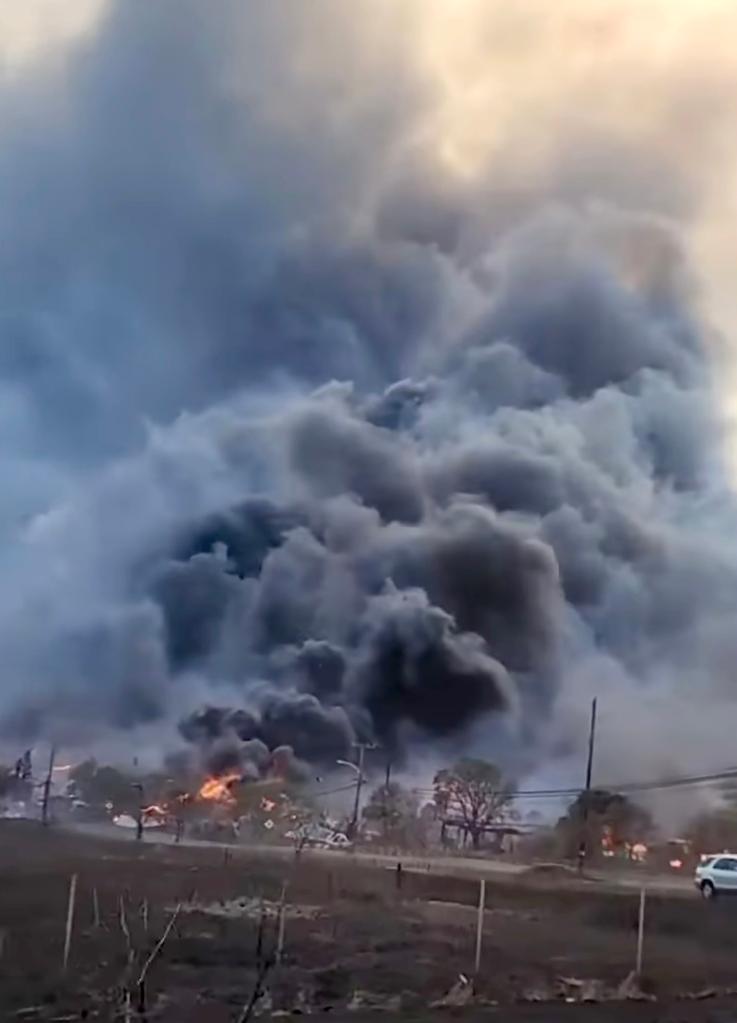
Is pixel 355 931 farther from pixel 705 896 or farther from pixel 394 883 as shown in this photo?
pixel 705 896

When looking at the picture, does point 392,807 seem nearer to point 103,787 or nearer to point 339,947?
point 103,787

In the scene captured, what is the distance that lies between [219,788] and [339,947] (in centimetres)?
6550

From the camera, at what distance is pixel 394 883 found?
39.2m

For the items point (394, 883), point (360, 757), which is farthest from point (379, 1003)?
point (360, 757)

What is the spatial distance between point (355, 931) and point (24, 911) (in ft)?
23.9

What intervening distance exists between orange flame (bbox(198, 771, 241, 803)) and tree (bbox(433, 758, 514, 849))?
14647 mm

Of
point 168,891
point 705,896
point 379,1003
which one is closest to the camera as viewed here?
point 379,1003

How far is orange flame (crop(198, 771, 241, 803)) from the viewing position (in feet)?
273

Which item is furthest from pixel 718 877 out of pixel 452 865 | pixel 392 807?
pixel 392 807

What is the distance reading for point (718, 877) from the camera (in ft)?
124

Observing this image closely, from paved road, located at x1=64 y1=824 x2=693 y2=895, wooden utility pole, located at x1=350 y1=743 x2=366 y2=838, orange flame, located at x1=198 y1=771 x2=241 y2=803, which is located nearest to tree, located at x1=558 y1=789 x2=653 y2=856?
paved road, located at x1=64 y1=824 x2=693 y2=895

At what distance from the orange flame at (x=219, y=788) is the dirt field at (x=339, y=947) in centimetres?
4318

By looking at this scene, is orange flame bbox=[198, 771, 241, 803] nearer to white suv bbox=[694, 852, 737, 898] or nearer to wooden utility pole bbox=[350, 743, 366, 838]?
wooden utility pole bbox=[350, 743, 366, 838]

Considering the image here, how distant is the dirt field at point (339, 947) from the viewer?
1600 centimetres
